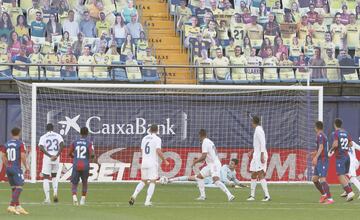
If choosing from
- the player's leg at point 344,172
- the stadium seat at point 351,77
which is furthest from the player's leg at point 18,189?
the stadium seat at point 351,77

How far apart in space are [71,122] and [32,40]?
3.81 m

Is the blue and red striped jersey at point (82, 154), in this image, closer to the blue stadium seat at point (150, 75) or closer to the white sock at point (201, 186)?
the white sock at point (201, 186)

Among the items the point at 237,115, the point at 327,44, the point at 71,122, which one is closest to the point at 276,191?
the point at 237,115

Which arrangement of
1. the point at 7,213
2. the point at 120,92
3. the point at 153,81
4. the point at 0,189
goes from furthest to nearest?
the point at 153,81
the point at 120,92
the point at 0,189
the point at 7,213

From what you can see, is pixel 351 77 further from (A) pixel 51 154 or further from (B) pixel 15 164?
(B) pixel 15 164

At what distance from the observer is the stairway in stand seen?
36.1 metres

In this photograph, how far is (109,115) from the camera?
33062 mm

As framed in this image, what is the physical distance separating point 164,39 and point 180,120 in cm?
535

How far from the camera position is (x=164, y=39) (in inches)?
1497

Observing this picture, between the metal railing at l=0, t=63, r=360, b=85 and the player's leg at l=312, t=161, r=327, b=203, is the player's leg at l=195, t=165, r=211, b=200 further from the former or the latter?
the metal railing at l=0, t=63, r=360, b=85

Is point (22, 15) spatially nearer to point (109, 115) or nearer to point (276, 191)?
point (109, 115)

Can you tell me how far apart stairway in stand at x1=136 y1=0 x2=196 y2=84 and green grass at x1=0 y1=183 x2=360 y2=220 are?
214 inches

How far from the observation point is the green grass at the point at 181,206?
22109 mm

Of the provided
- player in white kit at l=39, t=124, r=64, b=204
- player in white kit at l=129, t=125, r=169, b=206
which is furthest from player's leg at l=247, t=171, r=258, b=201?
player in white kit at l=39, t=124, r=64, b=204
